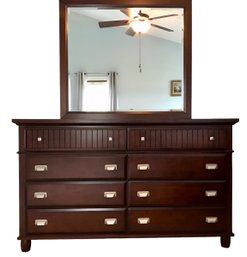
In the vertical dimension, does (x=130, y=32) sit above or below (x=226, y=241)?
above

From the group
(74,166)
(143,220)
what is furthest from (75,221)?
(143,220)

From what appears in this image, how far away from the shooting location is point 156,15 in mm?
2652

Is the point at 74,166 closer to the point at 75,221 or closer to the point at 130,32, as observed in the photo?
the point at 75,221

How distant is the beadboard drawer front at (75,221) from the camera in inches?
93.6

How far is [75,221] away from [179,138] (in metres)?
1.18

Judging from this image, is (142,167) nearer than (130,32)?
Yes

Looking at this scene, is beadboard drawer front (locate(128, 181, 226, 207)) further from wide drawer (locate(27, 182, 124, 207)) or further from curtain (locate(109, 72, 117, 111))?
curtain (locate(109, 72, 117, 111))

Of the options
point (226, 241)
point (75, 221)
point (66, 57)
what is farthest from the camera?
point (66, 57)

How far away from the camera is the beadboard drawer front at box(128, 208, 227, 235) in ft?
7.91

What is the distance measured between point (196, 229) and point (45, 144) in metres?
1.55

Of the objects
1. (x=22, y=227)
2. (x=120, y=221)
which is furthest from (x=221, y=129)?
(x=22, y=227)

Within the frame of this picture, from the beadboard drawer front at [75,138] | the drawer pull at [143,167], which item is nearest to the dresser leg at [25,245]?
the beadboard drawer front at [75,138]

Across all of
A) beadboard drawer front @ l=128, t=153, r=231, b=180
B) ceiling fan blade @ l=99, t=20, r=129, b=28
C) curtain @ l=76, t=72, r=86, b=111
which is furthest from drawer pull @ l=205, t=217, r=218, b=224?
ceiling fan blade @ l=99, t=20, r=129, b=28

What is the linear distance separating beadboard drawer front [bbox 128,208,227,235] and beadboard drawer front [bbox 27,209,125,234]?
134 millimetres
